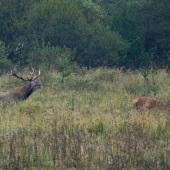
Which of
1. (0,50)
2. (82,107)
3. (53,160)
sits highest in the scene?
(53,160)

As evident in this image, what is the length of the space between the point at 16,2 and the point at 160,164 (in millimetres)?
18051

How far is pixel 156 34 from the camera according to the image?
23.0 m

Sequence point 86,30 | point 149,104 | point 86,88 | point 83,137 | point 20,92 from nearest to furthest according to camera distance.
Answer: point 83,137, point 149,104, point 20,92, point 86,88, point 86,30

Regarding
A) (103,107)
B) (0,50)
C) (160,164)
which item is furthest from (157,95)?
(0,50)

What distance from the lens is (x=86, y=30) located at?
→ 20047mm

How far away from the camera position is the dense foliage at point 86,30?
19.4m

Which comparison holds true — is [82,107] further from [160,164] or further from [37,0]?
[37,0]

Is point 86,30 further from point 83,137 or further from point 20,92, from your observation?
point 83,137

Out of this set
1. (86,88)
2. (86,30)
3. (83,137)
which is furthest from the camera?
(86,30)

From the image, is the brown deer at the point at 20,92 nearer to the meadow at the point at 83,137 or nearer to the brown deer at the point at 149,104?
the meadow at the point at 83,137

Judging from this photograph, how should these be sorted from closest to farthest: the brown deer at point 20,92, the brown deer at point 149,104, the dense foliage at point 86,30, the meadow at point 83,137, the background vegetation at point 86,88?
the meadow at point 83,137 → the background vegetation at point 86,88 → the brown deer at point 149,104 → the brown deer at point 20,92 → the dense foliage at point 86,30

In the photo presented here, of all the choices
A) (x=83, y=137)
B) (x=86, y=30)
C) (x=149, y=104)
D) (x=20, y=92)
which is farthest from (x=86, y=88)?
(x=86, y=30)

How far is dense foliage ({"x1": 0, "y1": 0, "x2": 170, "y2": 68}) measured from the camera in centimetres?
1941

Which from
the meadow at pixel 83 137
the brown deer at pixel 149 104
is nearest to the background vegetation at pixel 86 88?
the meadow at pixel 83 137
